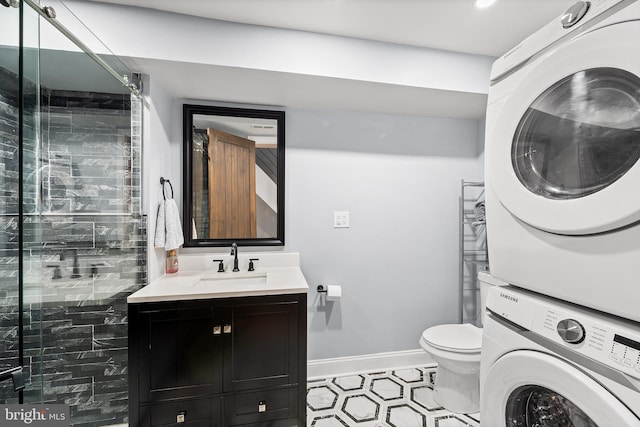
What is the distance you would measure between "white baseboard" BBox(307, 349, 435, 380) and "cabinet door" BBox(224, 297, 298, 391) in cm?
65

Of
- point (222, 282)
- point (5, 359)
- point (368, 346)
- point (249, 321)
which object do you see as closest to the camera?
point (5, 359)

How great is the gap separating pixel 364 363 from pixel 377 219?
1.11 m

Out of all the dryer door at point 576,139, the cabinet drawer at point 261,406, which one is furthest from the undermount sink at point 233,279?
the dryer door at point 576,139

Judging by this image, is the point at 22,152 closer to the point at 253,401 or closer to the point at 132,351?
the point at 132,351

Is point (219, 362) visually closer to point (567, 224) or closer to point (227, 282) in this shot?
point (227, 282)

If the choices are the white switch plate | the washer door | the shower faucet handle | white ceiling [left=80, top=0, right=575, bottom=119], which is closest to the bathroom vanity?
the shower faucet handle

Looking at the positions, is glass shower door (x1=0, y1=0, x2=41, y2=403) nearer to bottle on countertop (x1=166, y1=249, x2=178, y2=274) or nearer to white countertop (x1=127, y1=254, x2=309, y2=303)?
white countertop (x1=127, y1=254, x2=309, y2=303)

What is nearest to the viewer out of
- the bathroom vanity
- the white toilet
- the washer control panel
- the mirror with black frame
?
the washer control panel

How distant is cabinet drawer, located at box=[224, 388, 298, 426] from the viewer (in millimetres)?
1510

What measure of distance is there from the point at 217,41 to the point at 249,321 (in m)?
1.51

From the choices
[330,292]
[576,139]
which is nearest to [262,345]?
[330,292]

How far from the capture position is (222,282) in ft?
6.13

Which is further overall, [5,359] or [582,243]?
[5,359]

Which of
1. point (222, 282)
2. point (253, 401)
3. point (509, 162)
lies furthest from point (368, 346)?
point (509, 162)
